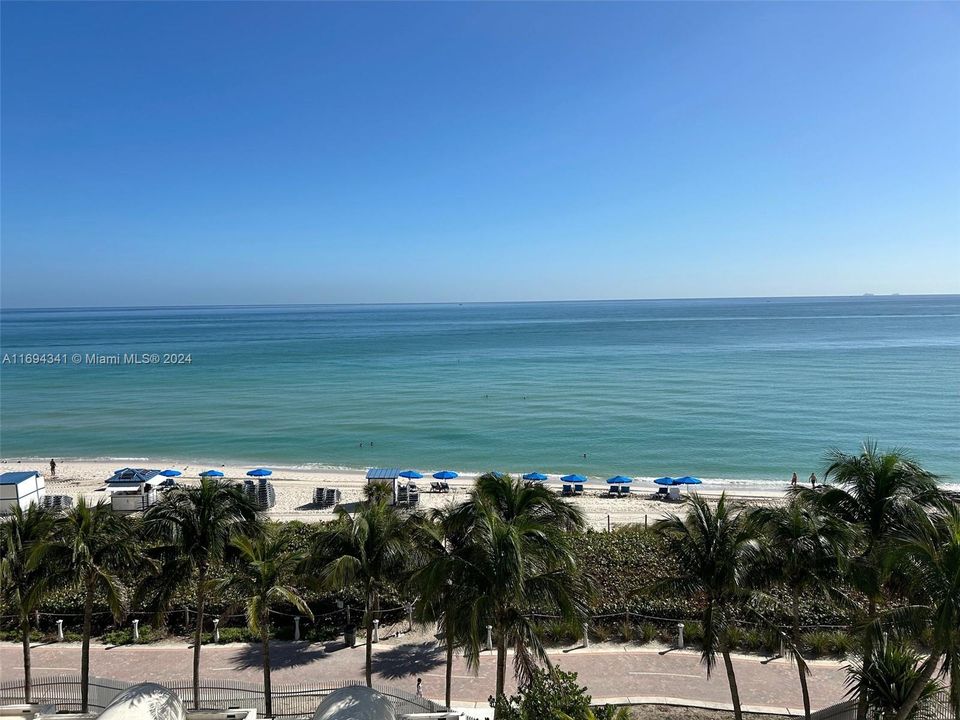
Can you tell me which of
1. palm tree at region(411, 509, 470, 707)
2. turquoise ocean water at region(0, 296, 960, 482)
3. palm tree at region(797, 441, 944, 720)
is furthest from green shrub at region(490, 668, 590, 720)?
turquoise ocean water at region(0, 296, 960, 482)

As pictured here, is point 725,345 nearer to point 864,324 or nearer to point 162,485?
point 864,324

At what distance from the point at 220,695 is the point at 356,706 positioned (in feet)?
19.8

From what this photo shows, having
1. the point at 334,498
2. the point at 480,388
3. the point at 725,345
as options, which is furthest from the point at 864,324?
the point at 334,498

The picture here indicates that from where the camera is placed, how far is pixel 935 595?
809 centimetres

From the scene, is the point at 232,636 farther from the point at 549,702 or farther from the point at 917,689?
the point at 917,689

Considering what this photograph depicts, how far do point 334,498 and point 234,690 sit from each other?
63.5 ft

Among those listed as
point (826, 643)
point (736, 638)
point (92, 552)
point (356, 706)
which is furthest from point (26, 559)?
point (826, 643)

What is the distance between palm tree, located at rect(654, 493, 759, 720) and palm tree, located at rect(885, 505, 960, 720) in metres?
2.66

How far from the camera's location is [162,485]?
31688mm

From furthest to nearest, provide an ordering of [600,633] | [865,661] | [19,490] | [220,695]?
[19,490], [600,633], [220,695], [865,661]

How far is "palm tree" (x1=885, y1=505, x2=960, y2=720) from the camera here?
307 inches

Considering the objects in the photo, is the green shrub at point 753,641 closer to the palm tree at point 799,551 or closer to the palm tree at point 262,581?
the palm tree at point 799,551

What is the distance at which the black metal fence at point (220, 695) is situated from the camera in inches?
498

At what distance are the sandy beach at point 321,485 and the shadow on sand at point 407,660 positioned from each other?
41.7 ft
